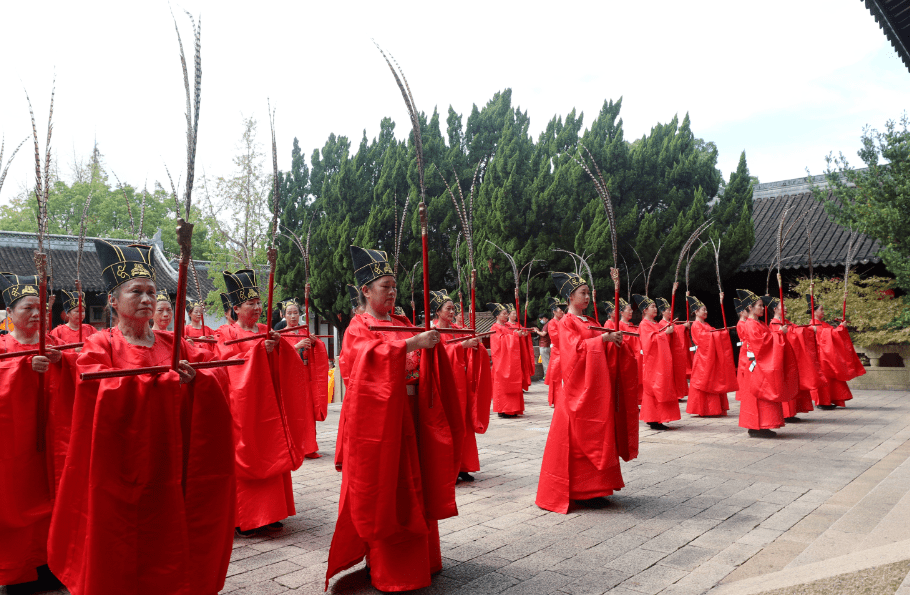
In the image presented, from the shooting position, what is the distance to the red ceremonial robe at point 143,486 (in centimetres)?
251

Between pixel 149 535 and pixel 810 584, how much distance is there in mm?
2887

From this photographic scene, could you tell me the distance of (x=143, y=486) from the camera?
255 centimetres

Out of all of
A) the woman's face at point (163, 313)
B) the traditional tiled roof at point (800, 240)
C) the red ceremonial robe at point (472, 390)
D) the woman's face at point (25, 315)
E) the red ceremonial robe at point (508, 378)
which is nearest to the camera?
the woman's face at point (25, 315)

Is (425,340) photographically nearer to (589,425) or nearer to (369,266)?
(369,266)

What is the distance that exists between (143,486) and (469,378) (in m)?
5.79

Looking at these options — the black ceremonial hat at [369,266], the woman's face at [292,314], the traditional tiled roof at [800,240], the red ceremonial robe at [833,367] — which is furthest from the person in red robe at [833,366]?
the black ceremonial hat at [369,266]

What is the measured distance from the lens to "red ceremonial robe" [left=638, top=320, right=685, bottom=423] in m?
9.21

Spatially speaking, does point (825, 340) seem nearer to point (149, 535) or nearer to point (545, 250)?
point (545, 250)

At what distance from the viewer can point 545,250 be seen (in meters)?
16.5

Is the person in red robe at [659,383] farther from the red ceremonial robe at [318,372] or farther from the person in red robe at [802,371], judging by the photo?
the red ceremonial robe at [318,372]

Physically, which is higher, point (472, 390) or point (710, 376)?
point (472, 390)

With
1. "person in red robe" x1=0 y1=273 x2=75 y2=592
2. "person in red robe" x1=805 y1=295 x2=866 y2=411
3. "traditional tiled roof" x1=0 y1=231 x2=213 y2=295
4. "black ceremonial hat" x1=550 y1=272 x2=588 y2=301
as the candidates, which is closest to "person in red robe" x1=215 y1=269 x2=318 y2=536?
"person in red robe" x1=0 y1=273 x2=75 y2=592

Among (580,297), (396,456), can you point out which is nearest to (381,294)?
(396,456)

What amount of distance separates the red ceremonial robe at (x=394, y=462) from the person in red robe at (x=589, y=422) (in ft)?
5.61
